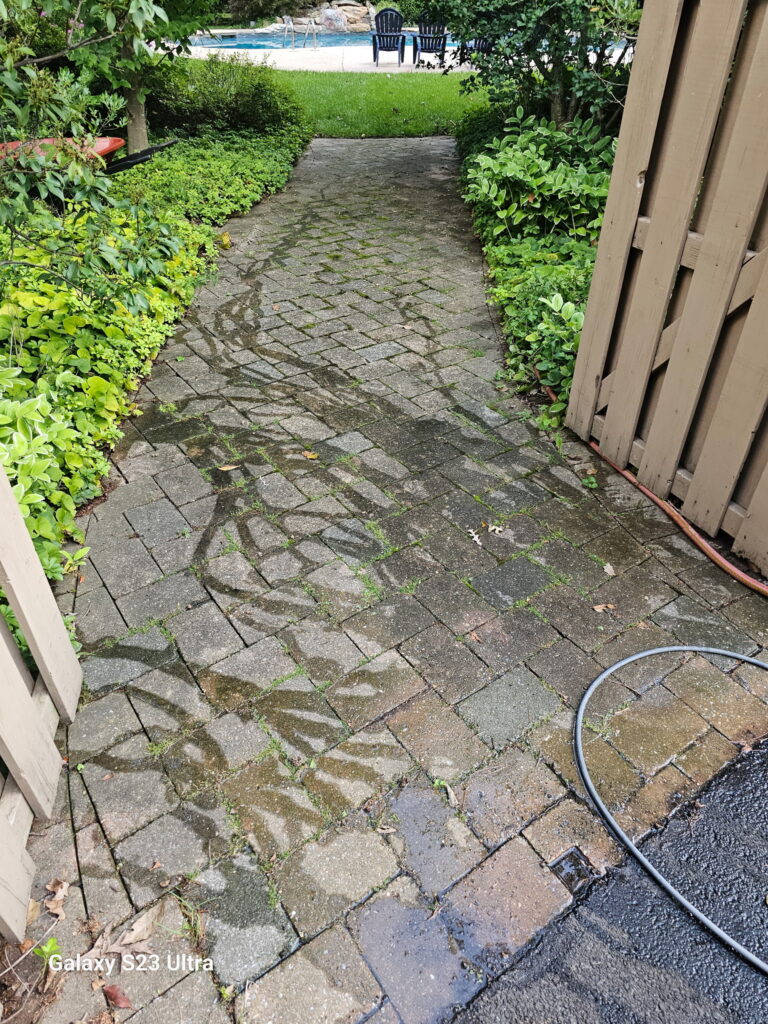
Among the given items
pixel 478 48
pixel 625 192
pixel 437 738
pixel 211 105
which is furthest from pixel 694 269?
pixel 211 105

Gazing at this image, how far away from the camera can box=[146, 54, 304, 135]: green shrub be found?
33.2ft

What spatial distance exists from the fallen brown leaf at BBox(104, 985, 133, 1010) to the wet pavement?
89 cm

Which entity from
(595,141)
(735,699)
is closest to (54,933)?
(735,699)

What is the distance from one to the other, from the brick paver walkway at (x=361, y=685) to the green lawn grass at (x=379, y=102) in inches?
321

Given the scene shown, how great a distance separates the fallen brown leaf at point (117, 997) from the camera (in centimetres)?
183

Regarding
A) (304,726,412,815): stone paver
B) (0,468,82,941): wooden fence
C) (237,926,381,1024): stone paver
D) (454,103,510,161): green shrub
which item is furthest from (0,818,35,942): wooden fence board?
(454,103,510,161): green shrub

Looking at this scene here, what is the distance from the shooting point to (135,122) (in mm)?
8312

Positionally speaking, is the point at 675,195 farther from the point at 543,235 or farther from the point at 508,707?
the point at 543,235

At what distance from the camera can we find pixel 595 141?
22.8ft

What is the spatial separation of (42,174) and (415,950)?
3.23m

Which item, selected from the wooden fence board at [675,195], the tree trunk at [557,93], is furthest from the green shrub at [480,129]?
the wooden fence board at [675,195]

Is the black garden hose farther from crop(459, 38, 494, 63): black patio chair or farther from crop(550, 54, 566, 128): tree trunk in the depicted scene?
crop(459, 38, 494, 63): black patio chair

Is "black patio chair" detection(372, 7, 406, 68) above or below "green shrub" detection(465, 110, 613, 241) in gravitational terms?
above

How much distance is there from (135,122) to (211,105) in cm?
241
